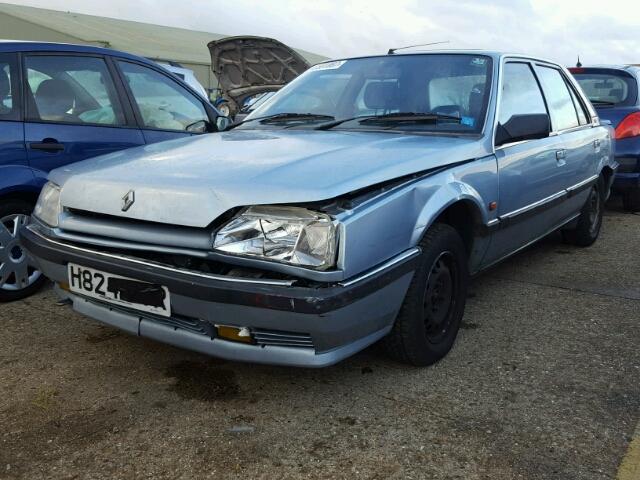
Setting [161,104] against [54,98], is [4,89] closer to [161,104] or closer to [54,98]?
[54,98]

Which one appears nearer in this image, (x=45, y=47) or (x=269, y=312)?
(x=269, y=312)

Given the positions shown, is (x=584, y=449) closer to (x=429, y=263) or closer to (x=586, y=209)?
(x=429, y=263)

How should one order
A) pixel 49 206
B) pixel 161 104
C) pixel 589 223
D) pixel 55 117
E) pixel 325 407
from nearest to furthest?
pixel 325 407, pixel 49 206, pixel 55 117, pixel 161 104, pixel 589 223

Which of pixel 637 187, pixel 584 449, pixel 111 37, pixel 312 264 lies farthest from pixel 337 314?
pixel 111 37

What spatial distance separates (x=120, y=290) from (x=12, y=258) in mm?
1587

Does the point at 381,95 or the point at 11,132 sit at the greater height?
the point at 381,95

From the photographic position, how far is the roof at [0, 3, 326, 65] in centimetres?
2572

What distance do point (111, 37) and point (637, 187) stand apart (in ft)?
85.4

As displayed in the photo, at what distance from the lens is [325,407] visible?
2469 millimetres

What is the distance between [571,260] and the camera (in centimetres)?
475

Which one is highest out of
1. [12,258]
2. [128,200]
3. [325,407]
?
[128,200]

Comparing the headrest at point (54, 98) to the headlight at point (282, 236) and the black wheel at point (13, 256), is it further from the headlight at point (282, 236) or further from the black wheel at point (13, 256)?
the headlight at point (282, 236)

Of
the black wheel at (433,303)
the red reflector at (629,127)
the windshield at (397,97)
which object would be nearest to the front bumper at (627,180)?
the red reflector at (629,127)

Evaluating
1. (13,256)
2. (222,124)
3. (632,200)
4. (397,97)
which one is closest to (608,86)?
(632,200)
